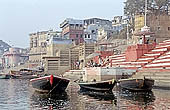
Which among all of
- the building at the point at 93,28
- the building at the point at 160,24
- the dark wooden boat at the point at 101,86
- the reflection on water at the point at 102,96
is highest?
the building at the point at 93,28

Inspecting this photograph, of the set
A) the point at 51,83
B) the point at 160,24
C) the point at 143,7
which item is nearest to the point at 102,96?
the point at 51,83

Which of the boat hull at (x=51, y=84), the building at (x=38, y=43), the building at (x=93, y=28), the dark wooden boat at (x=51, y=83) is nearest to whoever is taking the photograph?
the dark wooden boat at (x=51, y=83)

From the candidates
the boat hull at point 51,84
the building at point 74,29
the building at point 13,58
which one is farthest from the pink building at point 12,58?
the boat hull at point 51,84

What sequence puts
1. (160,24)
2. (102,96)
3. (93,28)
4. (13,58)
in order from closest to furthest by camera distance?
(102,96) < (160,24) < (93,28) < (13,58)

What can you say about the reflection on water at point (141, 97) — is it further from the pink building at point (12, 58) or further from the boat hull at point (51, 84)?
the pink building at point (12, 58)

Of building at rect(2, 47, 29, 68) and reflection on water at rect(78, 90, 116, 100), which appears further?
building at rect(2, 47, 29, 68)

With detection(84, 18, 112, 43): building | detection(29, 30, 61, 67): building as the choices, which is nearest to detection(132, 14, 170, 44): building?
detection(84, 18, 112, 43): building

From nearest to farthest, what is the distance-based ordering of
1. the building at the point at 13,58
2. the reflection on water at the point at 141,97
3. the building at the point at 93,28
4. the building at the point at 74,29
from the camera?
the reflection on water at the point at 141,97 < the building at the point at 74,29 < the building at the point at 93,28 < the building at the point at 13,58

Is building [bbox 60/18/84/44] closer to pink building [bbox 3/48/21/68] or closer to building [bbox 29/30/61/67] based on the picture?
building [bbox 29/30/61/67]

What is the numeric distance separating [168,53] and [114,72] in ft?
22.9

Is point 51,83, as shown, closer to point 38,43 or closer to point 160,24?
point 160,24

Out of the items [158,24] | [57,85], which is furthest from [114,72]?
[158,24]

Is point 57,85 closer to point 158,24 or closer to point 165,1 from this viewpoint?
point 158,24

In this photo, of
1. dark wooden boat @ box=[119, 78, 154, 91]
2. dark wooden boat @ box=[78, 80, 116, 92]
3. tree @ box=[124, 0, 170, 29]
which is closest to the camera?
dark wooden boat @ box=[78, 80, 116, 92]
